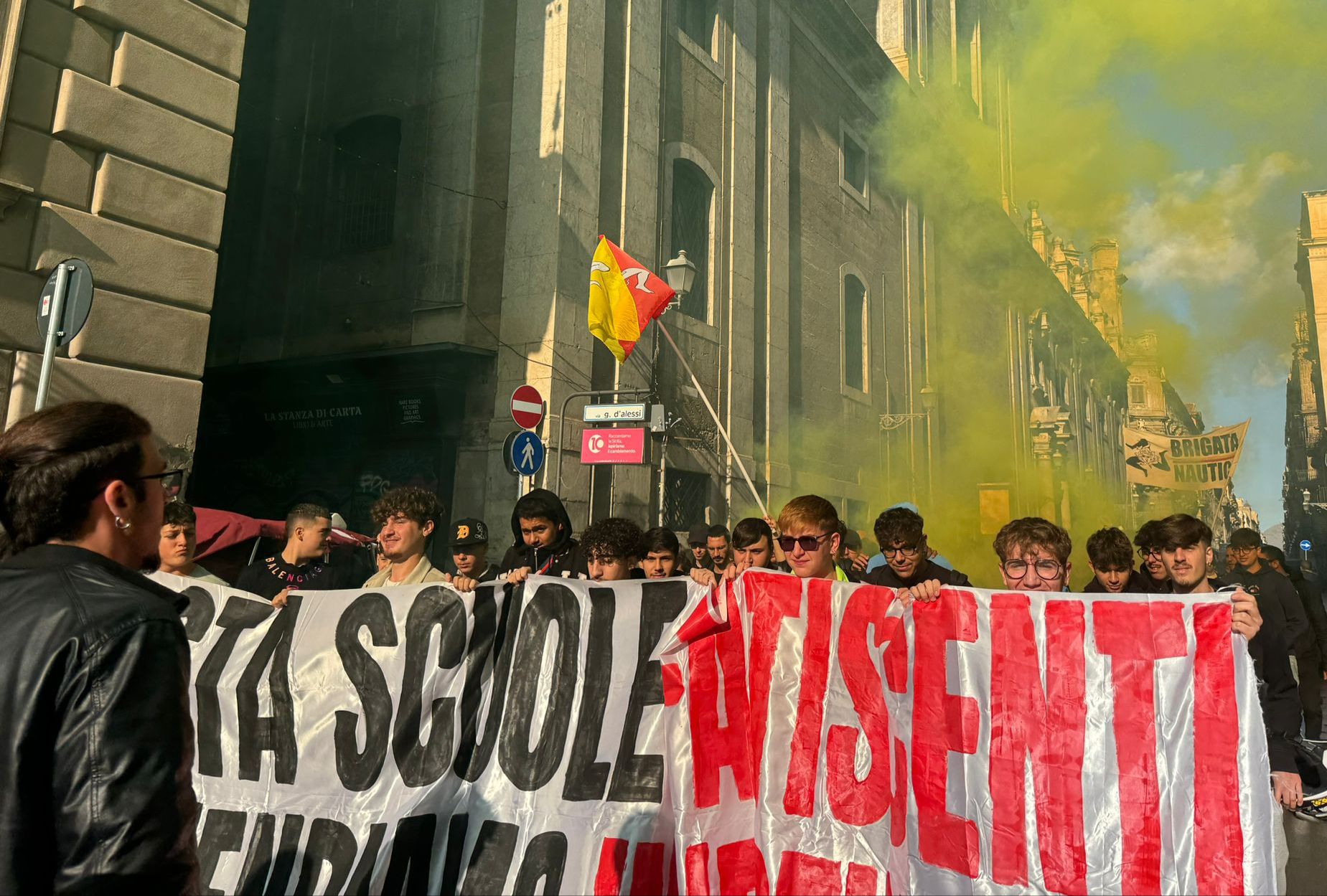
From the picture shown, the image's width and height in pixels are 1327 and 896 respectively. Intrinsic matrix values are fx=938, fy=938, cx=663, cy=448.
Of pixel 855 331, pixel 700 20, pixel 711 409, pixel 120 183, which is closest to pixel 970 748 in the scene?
pixel 120 183

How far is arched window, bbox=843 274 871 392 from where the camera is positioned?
68.2ft

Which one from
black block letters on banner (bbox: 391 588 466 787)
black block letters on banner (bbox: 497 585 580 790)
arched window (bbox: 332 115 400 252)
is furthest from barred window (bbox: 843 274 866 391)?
black block letters on banner (bbox: 391 588 466 787)

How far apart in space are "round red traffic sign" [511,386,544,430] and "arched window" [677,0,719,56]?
8.28 meters

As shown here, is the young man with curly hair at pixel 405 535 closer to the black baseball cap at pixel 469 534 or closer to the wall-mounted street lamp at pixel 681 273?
the black baseball cap at pixel 469 534

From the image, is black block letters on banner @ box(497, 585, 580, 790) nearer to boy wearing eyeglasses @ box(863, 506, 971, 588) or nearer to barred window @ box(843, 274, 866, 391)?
boy wearing eyeglasses @ box(863, 506, 971, 588)

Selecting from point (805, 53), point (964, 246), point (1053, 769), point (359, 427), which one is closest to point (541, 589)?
point (1053, 769)

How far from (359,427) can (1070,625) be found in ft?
37.9

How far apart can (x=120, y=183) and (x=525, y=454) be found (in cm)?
435

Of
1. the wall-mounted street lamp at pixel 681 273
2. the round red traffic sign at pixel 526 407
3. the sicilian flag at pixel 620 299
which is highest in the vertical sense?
the wall-mounted street lamp at pixel 681 273

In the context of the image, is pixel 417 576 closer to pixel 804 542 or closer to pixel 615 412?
pixel 804 542

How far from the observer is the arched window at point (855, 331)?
20.8 metres

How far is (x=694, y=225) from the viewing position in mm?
15508

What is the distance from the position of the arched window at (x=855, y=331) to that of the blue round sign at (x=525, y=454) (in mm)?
11843

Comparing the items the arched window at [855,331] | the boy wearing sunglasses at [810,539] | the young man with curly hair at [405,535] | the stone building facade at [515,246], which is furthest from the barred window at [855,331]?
the boy wearing sunglasses at [810,539]
